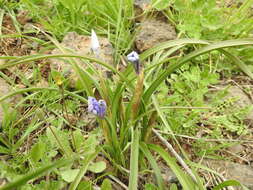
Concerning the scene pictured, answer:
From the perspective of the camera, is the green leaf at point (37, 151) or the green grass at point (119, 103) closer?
the green grass at point (119, 103)

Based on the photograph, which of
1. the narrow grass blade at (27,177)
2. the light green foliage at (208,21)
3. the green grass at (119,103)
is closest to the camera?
the narrow grass blade at (27,177)

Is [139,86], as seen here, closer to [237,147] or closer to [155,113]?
[155,113]

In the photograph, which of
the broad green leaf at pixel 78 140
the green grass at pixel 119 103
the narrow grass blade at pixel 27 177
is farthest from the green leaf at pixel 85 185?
the narrow grass blade at pixel 27 177

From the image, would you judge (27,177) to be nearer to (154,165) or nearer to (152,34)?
(154,165)

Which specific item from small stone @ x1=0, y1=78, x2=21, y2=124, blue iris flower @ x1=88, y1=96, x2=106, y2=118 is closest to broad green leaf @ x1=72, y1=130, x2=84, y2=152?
blue iris flower @ x1=88, y1=96, x2=106, y2=118

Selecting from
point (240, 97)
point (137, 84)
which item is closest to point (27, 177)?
point (137, 84)

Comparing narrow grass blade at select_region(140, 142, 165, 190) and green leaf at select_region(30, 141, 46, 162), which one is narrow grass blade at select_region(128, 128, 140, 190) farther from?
green leaf at select_region(30, 141, 46, 162)

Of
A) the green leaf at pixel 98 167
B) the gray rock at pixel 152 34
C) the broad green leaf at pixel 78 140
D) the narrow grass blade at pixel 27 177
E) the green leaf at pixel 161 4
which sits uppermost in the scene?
the green leaf at pixel 161 4

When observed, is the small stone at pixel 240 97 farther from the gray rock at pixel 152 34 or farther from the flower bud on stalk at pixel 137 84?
the flower bud on stalk at pixel 137 84
